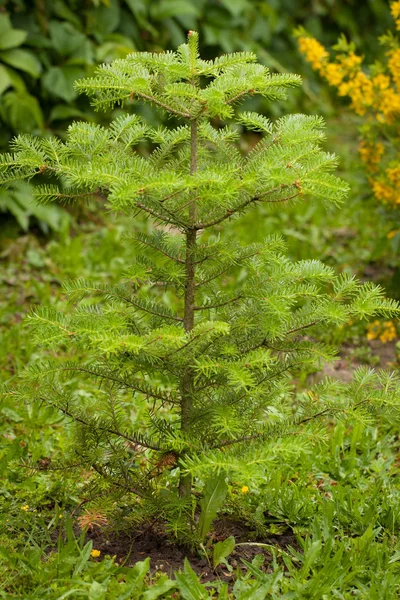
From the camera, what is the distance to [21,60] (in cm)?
512

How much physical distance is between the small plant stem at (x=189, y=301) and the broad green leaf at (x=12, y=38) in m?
2.93

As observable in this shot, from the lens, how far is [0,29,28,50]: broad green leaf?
16.5 feet

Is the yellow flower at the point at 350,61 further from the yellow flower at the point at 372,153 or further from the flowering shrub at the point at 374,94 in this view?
the yellow flower at the point at 372,153

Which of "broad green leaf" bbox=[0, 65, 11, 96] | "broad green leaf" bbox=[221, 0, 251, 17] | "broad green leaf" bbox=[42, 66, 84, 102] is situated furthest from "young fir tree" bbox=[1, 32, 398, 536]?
"broad green leaf" bbox=[221, 0, 251, 17]

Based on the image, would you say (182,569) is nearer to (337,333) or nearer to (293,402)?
(293,402)

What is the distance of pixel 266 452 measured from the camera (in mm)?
2299

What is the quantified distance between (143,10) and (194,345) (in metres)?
4.16

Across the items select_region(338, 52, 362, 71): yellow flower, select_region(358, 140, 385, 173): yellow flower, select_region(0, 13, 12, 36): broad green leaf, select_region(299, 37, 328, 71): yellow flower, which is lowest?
select_region(358, 140, 385, 173): yellow flower

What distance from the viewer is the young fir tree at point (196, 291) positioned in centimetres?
229

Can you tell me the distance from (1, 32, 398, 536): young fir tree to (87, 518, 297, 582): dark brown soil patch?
0.47 ft

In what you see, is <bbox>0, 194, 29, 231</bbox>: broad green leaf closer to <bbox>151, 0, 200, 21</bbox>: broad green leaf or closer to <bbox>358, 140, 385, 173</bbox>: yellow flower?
<bbox>151, 0, 200, 21</bbox>: broad green leaf

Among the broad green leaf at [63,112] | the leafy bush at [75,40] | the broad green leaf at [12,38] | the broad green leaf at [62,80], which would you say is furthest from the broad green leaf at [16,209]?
the broad green leaf at [12,38]

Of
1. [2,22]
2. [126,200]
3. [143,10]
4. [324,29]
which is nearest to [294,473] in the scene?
[126,200]

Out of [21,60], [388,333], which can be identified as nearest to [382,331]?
[388,333]
